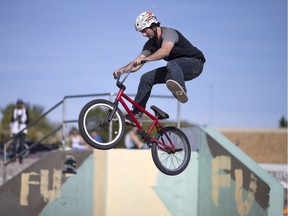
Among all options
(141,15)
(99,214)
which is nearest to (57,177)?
(99,214)

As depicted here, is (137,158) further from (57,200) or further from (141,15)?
(141,15)

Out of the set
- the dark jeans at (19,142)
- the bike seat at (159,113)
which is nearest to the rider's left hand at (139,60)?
the bike seat at (159,113)

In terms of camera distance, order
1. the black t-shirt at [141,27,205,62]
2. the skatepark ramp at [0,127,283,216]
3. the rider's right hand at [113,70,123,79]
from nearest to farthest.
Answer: the black t-shirt at [141,27,205,62], the rider's right hand at [113,70,123,79], the skatepark ramp at [0,127,283,216]

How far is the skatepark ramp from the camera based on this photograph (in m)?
12.1

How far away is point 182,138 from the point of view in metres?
9.28

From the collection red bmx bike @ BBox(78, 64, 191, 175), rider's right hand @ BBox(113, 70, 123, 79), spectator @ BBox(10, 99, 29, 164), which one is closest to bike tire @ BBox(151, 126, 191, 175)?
red bmx bike @ BBox(78, 64, 191, 175)

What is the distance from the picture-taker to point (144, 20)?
27.3 ft

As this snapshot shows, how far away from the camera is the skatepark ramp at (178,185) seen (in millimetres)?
12141

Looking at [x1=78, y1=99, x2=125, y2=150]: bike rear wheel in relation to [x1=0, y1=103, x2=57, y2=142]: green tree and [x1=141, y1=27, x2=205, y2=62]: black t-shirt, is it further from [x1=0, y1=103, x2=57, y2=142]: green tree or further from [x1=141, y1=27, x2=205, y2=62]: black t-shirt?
[x1=0, y1=103, x2=57, y2=142]: green tree

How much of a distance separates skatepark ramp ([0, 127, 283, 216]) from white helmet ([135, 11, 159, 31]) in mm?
3992

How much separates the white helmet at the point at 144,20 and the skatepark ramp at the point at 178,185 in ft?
13.1

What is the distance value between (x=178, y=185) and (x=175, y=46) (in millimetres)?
4505

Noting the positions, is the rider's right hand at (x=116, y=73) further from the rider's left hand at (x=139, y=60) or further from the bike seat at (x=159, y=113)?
the bike seat at (x=159, y=113)

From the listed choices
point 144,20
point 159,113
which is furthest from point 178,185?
point 144,20
